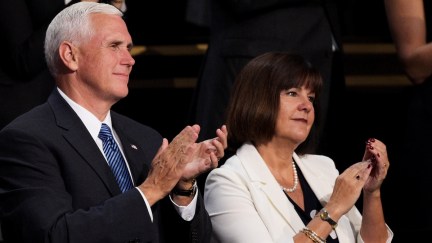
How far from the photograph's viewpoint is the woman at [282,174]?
3.84 m

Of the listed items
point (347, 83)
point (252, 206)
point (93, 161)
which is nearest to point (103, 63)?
point (93, 161)

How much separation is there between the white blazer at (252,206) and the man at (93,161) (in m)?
0.32

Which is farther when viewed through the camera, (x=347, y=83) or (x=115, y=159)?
(x=347, y=83)

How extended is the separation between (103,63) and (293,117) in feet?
2.87

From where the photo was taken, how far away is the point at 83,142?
338 centimetres

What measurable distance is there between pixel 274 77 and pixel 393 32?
0.64 m

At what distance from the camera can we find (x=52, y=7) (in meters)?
4.14

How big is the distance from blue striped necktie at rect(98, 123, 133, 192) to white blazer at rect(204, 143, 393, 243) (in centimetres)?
51

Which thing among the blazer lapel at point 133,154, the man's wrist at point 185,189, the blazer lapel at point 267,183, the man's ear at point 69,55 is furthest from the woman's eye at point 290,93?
the man's ear at point 69,55

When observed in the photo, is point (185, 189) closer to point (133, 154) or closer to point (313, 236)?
point (133, 154)

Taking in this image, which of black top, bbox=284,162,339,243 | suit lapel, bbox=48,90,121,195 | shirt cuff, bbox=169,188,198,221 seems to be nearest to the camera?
suit lapel, bbox=48,90,121,195

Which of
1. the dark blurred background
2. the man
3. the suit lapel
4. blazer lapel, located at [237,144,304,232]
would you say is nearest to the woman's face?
blazer lapel, located at [237,144,304,232]

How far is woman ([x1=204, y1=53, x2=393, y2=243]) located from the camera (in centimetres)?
384

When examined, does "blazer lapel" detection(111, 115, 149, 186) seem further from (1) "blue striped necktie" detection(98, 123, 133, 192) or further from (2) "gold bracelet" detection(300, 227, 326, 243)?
(2) "gold bracelet" detection(300, 227, 326, 243)
